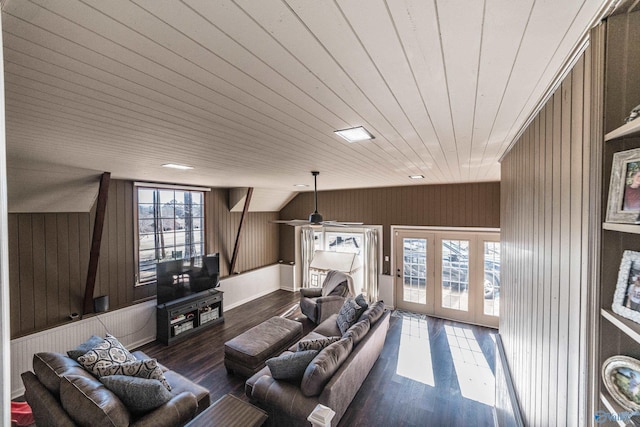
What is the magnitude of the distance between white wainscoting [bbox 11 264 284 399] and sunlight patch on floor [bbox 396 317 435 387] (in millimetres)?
3837

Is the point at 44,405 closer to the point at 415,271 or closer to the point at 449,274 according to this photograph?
the point at 415,271

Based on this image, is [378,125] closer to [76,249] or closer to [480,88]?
[480,88]

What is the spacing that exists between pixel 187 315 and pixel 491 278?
19.1 feet

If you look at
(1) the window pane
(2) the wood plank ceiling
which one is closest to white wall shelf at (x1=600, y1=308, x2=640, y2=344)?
(2) the wood plank ceiling

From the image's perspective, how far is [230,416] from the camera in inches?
84.0

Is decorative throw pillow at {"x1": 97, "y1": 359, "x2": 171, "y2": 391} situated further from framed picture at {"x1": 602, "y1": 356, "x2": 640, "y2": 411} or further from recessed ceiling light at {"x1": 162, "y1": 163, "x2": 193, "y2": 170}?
framed picture at {"x1": 602, "y1": 356, "x2": 640, "y2": 411}

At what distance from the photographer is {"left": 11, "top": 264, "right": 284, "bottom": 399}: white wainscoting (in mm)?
3209

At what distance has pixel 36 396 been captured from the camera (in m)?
2.03

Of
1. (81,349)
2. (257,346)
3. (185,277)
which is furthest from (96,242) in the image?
(257,346)

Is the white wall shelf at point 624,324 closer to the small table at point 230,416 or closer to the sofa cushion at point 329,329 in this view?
the small table at point 230,416

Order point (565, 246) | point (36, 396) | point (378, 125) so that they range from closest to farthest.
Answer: point (565, 246)
point (378, 125)
point (36, 396)

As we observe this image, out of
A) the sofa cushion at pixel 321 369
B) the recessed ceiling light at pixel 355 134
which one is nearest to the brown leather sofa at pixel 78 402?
the sofa cushion at pixel 321 369

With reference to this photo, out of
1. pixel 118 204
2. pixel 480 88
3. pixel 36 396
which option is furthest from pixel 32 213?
pixel 480 88

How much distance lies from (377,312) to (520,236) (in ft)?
7.75
